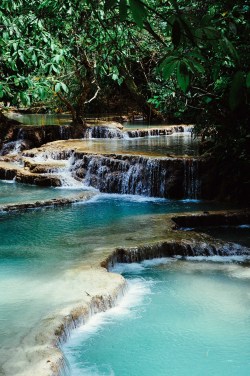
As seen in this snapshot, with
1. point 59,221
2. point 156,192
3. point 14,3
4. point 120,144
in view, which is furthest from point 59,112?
point 14,3

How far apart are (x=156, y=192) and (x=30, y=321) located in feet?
24.7

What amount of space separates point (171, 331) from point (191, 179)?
6858 mm

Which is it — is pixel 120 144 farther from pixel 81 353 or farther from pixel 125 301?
pixel 81 353

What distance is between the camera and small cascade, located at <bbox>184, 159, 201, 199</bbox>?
37.9 feet

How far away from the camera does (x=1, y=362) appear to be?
403cm

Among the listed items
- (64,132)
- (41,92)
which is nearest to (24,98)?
(41,92)

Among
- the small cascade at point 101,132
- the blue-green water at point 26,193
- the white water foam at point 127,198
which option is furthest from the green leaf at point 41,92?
the small cascade at point 101,132

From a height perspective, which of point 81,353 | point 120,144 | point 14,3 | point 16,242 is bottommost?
point 81,353

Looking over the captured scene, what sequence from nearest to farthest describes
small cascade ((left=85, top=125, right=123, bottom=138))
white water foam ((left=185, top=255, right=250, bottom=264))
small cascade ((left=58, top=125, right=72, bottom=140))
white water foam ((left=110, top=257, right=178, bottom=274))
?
white water foam ((left=110, top=257, right=178, bottom=274)), white water foam ((left=185, top=255, right=250, bottom=264)), small cascade ((left=58, top=125, right=72, bottom=140)), small cascade ((left=85, top=125, right=123, bottom=138))

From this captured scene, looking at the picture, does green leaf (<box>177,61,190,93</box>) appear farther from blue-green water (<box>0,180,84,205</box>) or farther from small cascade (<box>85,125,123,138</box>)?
small cascade (<box>85,125,123,138</box>)

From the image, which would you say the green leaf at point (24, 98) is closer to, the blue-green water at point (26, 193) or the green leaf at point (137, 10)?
the green leaf at point (137, 10)

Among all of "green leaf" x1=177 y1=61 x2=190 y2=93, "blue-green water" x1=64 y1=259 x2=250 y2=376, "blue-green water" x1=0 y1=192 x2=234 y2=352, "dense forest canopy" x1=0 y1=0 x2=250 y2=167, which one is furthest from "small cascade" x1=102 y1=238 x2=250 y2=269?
"green leaf" x1=177 y1=61 x2=190 y2=93

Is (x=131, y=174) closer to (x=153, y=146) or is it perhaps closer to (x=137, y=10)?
(x=153, y=146)

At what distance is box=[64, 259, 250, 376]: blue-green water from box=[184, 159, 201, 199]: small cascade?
16.5ft
